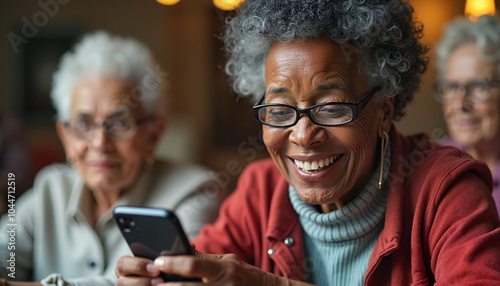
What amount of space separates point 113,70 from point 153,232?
115 cm

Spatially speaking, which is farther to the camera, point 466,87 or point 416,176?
point 466,87

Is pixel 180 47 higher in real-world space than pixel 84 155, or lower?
higher

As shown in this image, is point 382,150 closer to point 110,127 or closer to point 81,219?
point 110,127

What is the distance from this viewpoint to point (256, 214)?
5.20ft

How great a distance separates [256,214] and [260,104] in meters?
0.36

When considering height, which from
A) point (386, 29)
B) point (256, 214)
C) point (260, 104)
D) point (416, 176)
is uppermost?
point (386, 29)

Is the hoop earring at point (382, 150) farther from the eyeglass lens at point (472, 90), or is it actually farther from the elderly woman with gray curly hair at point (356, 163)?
the eyeglass lens at point (472, 90)

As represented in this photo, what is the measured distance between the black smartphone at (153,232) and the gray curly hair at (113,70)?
3.40 feet

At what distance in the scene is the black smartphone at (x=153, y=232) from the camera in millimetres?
1029

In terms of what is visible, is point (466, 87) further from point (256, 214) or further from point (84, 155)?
point (84, 155)

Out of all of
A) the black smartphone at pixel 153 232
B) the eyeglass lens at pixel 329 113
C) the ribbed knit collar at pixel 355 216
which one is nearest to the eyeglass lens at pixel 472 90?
the ribbed knit collar at pixel 355 216

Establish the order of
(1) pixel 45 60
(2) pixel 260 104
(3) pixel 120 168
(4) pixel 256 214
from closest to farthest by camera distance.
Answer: (2) pixel 260 104 < (4) pixel 256 214 < (3) pixel 120 168 < (1) pixel 45 60

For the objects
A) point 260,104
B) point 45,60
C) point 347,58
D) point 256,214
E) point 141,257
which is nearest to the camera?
point 141,257

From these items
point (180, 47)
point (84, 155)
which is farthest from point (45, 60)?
point (84, 155)
